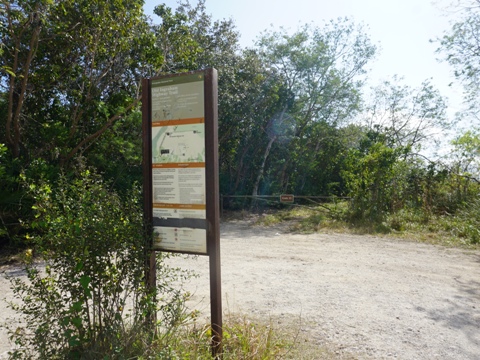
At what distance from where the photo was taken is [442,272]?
6812 millimetres

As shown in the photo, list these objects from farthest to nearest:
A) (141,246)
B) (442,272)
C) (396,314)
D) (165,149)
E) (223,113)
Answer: (223,113), (442,272), (396,314), (165,149), (141,246)

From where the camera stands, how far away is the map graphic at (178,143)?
337 cm

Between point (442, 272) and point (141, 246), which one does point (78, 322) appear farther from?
point (442, 272)

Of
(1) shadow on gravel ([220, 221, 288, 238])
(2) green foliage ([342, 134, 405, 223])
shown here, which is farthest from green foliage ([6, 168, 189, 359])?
(2) green foliage ([342, 134, 405, 223])

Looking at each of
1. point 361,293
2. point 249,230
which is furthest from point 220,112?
point 361,293

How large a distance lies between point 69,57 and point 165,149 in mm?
6922

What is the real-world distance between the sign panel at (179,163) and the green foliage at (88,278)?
28 centimetres

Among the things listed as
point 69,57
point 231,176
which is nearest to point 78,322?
point 69,57

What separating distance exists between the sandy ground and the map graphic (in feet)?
5.41

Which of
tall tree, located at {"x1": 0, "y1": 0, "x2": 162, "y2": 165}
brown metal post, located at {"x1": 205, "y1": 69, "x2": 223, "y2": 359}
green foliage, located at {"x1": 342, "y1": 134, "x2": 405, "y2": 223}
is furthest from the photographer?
green foliage, located at {"x1": 342, "y1": 134, "x2": 405, "y2": 223}

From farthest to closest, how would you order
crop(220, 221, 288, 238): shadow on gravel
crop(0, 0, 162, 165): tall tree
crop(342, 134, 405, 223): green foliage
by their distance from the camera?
crop(342, 134, 405, 223): green foliage, crop(220, 221, 288, 238): shadow on gravel, crop(0, 0, 162, 165): tall tree

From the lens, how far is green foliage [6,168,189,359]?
2961 mm

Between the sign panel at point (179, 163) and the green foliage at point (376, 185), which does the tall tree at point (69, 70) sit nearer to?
the sign panel at point (179, 163)

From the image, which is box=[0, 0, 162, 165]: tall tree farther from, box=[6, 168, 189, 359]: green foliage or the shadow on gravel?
box=[6, 168, 189, 359]: green foliage
